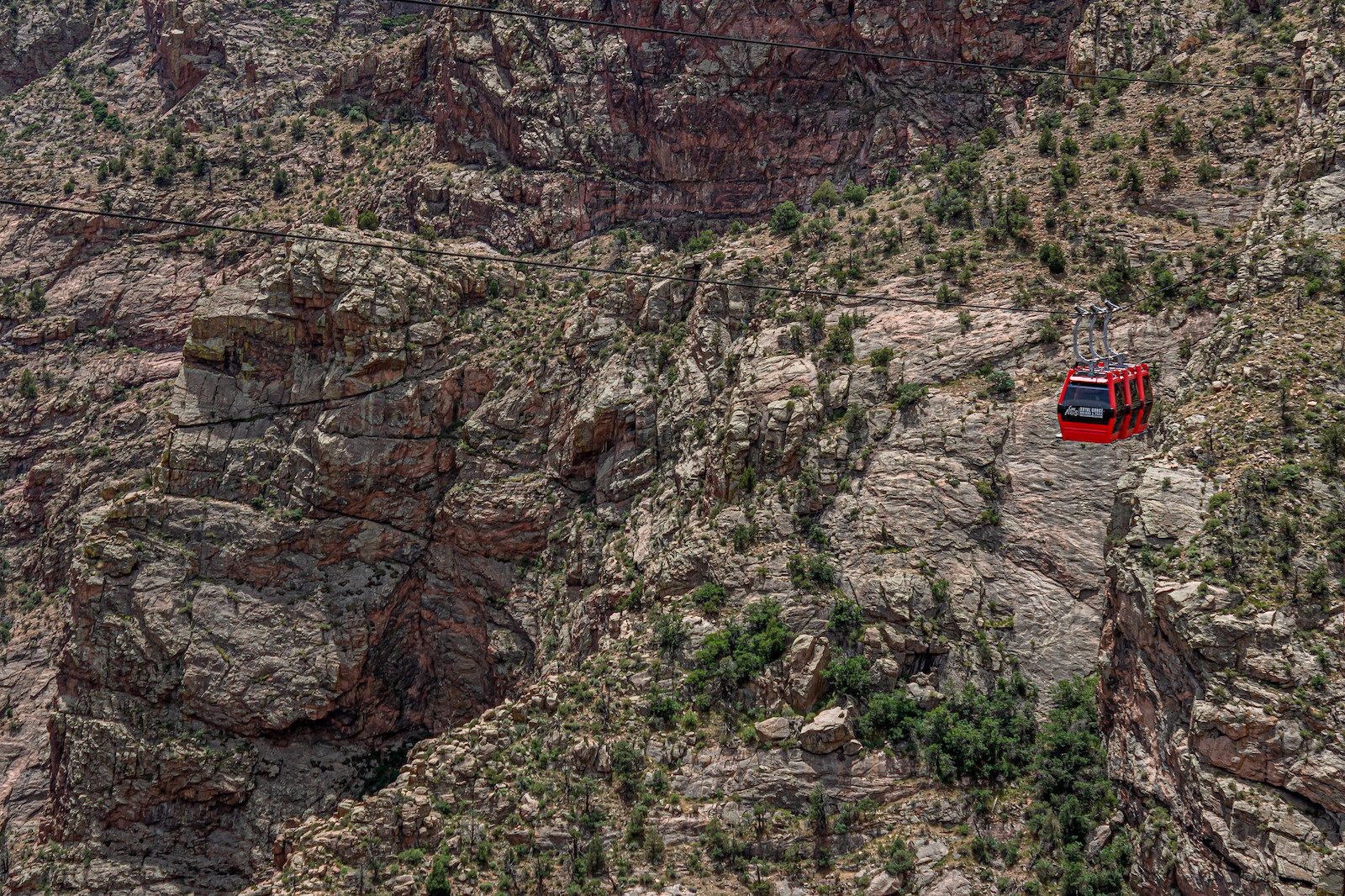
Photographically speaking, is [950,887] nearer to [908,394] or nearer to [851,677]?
[851,677]

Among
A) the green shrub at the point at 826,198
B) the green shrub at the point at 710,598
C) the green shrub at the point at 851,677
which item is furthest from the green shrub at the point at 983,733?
the green shrub at the point at 826,198

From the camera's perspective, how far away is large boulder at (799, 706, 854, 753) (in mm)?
43594

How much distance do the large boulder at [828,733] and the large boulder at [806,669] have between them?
118 centimetres

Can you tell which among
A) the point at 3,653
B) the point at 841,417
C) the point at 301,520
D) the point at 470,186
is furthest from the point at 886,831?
the point at 3,653

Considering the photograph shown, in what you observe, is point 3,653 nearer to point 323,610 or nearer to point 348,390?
point 323,610

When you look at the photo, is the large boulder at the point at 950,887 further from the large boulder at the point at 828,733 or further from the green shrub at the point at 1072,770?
the large boulder at the point at 828,733

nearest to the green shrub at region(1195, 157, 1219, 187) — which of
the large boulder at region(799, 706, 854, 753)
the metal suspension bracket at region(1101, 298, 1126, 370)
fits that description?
the metal suspension bracket at region(1101, 298, 1126, 370)

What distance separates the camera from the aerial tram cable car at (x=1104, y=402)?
34000 mm

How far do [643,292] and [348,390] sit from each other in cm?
1870

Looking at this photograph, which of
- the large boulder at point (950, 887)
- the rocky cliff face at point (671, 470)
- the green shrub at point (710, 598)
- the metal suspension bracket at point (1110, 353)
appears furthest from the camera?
the green shrub at point (710, 598)

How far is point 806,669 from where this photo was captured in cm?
4528

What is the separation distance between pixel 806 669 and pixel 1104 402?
17386mm

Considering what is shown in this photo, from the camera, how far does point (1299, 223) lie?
46.5 meters

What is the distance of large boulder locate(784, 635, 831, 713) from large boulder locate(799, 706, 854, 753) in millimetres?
1176
